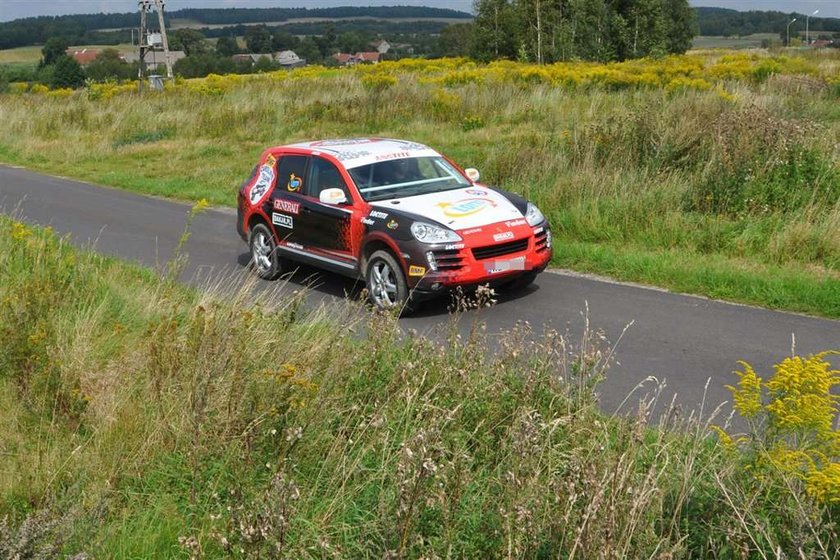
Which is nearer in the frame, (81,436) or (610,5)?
(81,436)

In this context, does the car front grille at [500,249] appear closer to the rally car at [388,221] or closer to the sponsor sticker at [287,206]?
the rally car at [388,221]

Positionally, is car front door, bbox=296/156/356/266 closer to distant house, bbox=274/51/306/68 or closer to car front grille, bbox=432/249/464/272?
car front grille, bbox=432/249/464/272

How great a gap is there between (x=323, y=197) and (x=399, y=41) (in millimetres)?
129339

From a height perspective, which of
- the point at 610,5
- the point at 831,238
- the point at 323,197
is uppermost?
the point at 610,5

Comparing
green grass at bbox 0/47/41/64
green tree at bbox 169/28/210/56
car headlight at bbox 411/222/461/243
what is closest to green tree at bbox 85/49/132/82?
green tree at bbox 169/28/210/56

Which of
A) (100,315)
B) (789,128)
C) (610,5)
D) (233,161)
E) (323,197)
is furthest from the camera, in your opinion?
(610,5)

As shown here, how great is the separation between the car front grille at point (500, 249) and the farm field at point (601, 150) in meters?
1.71

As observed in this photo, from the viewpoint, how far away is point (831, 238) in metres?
11.6

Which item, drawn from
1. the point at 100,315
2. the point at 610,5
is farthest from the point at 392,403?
the point at 610,5

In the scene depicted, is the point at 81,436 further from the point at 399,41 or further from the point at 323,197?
the point at 399,41

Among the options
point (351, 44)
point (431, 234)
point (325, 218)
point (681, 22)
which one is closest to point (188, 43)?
point (351, 44)

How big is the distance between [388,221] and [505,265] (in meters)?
1.33

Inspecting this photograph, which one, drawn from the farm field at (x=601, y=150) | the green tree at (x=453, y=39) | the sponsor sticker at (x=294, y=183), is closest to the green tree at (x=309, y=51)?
the green tree at (x=453, y=39)

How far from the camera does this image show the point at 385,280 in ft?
35.3
